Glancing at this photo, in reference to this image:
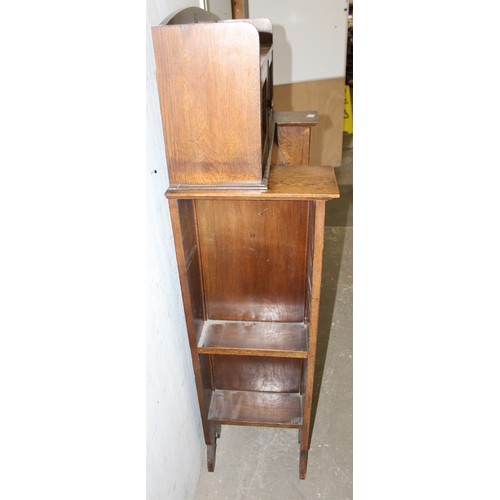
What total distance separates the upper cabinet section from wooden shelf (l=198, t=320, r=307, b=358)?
1.70 ft

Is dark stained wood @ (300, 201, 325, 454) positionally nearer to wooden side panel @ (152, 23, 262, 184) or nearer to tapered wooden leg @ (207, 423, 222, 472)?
wooden side panel @ (152, 23, 262, 184)

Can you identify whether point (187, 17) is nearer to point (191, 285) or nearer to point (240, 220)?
point (240, 220)

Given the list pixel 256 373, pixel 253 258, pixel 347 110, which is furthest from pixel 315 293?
pixel 347 110

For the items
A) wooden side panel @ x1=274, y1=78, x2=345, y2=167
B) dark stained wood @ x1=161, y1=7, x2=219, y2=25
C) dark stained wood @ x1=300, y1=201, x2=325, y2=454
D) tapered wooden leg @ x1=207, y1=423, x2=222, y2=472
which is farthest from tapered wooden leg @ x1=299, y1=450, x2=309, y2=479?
wooden side panel @ x1=274, y1=78, x2=345, y2=167

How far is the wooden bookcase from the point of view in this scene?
89 cm

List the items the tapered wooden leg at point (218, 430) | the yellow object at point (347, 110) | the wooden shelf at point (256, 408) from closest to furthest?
1. the wooden shelf at point (256, 408)
2. the tapered wooden leg at point (218, 430)
3. the yellow object at point (347, 110)

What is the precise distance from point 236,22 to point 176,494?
125 centimetres

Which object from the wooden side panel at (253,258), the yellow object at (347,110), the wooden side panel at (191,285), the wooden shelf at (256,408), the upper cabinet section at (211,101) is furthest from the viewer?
the yellow object at (347,110)

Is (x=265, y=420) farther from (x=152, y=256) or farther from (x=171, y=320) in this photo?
(x=152, y=256)

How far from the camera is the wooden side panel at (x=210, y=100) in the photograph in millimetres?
862

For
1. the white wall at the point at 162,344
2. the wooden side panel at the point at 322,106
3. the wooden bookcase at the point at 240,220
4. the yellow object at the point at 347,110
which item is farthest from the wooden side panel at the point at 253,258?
the yellow object at the point at 347,110

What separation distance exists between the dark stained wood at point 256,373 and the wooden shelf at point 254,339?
163 millimetres

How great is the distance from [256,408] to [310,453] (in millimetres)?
331

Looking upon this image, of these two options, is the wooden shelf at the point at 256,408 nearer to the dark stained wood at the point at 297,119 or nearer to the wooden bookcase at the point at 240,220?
the wooden bookcase at the point at 240,220
